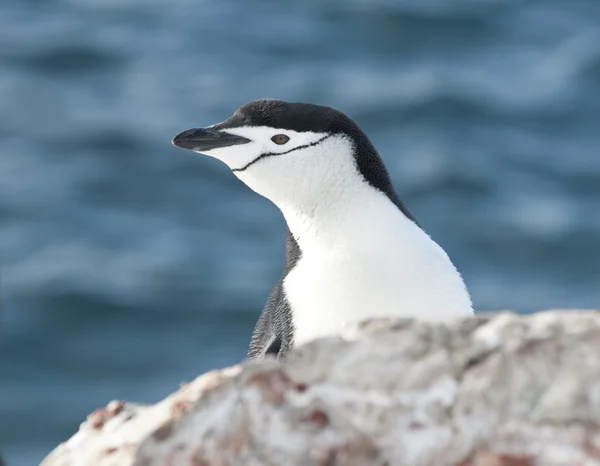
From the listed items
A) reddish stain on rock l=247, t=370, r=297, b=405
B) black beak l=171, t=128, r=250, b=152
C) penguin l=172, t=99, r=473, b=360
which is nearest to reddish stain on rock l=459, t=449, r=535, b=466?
reddish stain on rock l=247, t=370, r=297, b=405

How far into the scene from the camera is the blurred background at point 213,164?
15875mm

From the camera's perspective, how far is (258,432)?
2932 mm

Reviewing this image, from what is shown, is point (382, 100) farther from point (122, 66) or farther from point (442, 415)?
point (442, 415)

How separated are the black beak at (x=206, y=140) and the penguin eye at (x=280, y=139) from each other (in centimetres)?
12

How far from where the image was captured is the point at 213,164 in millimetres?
17984

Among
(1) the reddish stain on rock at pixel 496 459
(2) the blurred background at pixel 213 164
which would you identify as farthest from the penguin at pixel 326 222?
(2) the blurred background at pixel 213 164

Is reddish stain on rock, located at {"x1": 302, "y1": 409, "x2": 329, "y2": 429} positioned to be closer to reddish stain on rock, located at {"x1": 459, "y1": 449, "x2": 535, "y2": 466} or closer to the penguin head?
reddish stain on rock, located at {"x1": 459, "y1": 449, "x2": 535, "y2": 466}

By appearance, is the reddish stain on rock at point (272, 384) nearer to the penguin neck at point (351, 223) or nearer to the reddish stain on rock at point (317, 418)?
the reddish stain on rock at point (317, 418)

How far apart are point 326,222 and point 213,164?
1243cm

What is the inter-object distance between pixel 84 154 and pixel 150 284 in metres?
2.69

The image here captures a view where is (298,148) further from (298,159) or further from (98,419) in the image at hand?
(98,419)

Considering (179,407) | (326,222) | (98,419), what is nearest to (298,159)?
(326,222)

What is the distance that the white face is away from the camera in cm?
565

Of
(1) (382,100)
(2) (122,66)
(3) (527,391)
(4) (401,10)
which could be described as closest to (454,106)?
(1) (382,100)
